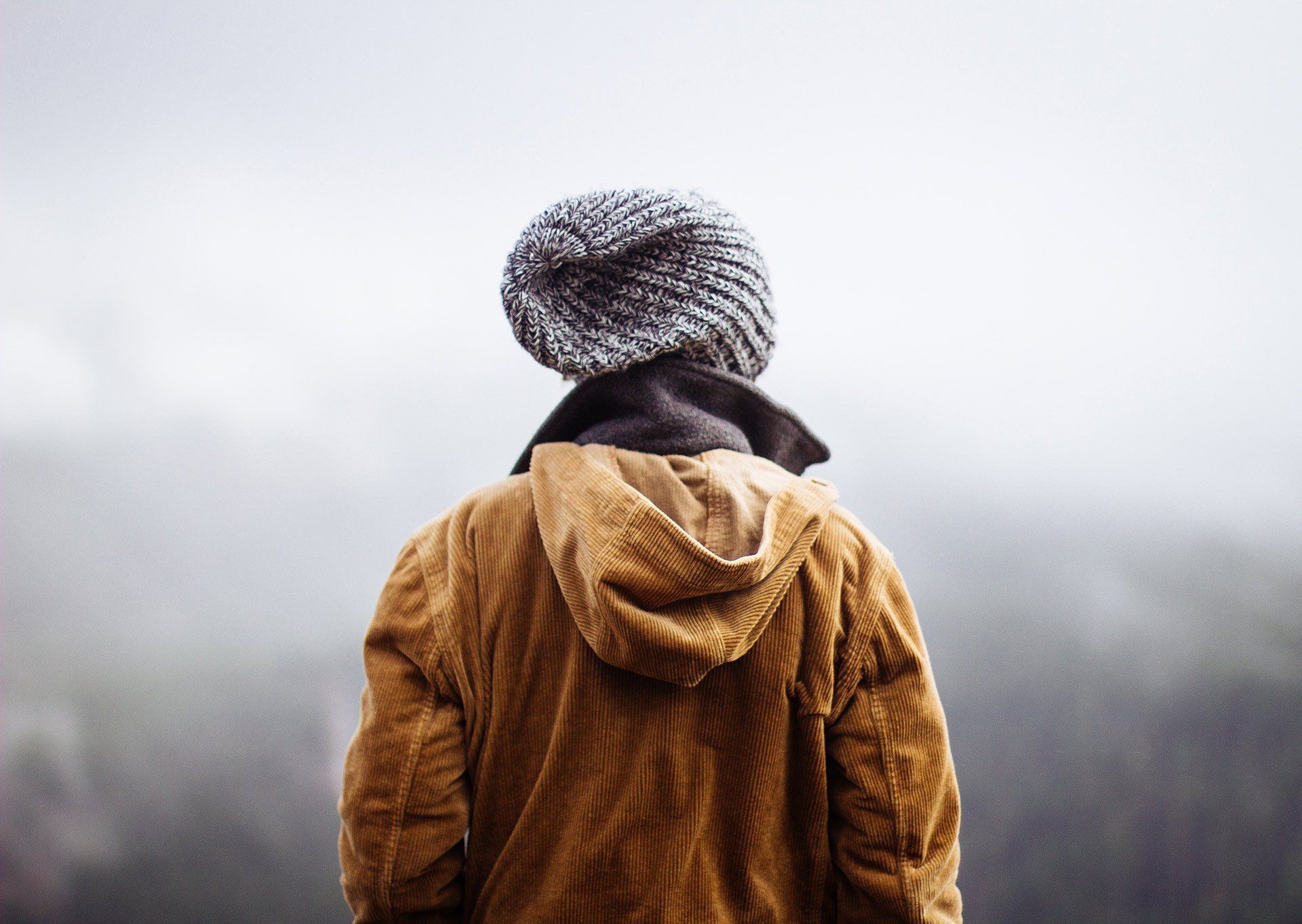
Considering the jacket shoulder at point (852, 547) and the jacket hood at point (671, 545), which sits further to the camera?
the jacket shoulder at point (852, 547)

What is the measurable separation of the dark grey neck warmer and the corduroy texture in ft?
0.10

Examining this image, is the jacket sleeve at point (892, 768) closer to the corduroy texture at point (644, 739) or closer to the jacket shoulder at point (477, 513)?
the corduroy texture at point (644, 739)

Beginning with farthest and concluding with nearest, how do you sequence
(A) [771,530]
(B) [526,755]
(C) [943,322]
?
(C) [943,322] < (B) [526,755] < (A) [771,530]

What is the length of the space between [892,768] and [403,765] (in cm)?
50

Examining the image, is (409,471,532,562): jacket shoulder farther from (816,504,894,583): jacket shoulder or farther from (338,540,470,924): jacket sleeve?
(816,504,894,583): jacket shoulder

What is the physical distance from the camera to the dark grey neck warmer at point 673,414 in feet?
2.36

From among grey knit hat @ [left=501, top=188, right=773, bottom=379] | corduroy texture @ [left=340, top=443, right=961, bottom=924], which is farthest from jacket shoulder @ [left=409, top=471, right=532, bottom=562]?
grey knit hat @ [left=501, top=188, right=773, bottom=379]

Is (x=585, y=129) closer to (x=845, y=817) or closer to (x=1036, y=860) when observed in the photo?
(x=845, y=817)

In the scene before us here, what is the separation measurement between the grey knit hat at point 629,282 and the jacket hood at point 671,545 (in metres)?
0.11

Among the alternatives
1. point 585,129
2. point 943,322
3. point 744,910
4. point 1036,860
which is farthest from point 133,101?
point 1036,860

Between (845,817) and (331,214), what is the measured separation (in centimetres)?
180

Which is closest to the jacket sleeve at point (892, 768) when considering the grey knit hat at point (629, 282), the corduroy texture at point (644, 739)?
the corduroy texture at point (644, 739)

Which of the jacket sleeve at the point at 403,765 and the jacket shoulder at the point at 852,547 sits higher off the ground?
the jacket shoulder at the point at 852,547

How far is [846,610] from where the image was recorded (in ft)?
2.37
